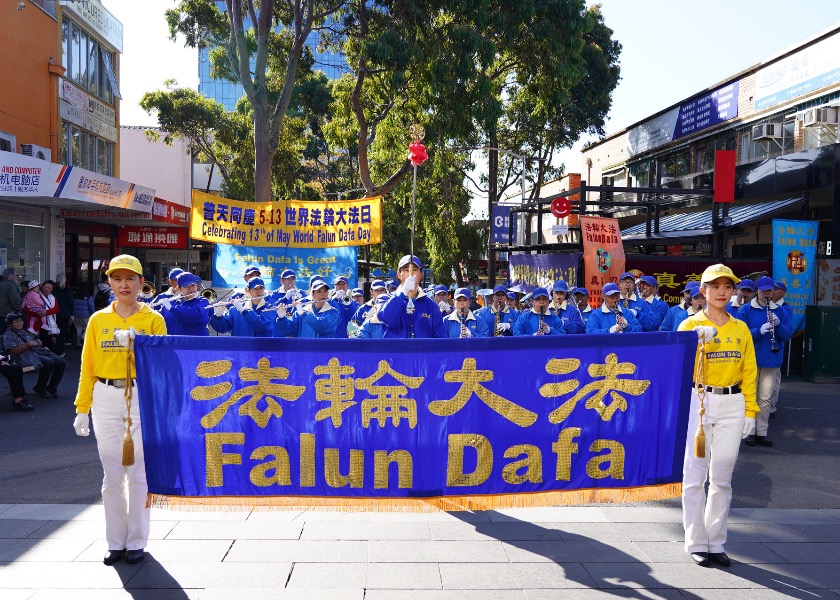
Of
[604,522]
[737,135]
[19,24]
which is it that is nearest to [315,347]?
[604,522]

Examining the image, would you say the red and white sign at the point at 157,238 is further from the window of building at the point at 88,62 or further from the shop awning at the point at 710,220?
the shop awning at the point at 710,220

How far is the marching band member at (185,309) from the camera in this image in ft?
29.1

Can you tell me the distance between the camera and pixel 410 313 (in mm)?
7285

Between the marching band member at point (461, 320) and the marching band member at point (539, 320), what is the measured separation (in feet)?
2.49

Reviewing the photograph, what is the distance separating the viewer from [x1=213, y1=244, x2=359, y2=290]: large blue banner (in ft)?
42.3

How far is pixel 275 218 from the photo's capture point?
13039 millimetres

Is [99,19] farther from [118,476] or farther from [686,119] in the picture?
[118,476]

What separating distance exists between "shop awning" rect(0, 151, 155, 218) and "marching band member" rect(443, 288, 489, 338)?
32.8 ft

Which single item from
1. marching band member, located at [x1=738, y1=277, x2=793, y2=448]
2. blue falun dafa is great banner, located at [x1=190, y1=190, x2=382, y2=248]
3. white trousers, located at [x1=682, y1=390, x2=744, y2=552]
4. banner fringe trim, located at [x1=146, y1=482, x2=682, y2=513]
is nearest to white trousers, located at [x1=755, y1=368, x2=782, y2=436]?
marching band member, located at [x1=738, y1=277, x2=793, y2=448]

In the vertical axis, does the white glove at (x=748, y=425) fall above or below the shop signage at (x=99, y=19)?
below

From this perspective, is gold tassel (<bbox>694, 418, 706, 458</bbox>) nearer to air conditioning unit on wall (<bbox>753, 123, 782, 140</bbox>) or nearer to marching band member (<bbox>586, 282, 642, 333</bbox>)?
marching band member (<bbox>586, 282, 642, 333</bbox>)

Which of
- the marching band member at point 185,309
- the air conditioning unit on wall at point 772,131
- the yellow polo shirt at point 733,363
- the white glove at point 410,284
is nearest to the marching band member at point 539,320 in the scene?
the white glove at point 410,284

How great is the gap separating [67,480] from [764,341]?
24.9 feet

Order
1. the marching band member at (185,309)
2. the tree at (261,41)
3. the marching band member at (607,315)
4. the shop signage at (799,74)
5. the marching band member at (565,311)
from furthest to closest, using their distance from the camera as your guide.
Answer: the shop signage at (799,74)
the tree at (261,41)
the marching band member at (565,311)
the marching band member at (607,315)
the marching band member at (185,309)
